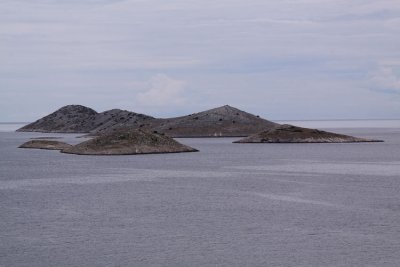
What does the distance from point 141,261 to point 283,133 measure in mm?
156208

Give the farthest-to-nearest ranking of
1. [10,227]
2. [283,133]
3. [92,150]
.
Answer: [283,133] < [92,150] < [10,227]

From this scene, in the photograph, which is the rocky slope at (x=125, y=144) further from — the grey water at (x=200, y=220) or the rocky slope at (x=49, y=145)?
the grey water at (x=200, y=220)

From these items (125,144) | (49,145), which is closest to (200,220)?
(125,144)

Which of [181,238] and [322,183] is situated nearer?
[181,238]

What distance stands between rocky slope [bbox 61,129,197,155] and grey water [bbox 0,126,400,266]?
42994 mm

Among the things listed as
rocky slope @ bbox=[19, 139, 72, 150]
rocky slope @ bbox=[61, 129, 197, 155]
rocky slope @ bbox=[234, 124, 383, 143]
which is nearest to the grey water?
rocky slope @ bbox=[61, 129, 197, 155]

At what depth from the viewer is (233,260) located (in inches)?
1076

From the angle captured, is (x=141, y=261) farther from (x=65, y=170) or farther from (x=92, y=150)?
(x=92, y=150)

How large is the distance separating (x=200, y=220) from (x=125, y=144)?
7995 centimetres

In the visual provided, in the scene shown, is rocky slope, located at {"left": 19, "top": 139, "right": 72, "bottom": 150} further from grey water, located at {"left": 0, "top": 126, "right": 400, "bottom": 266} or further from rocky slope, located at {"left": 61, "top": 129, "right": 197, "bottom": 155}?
grey water, located at {"left": 0, "top": 126, "right": 400, "bottom": 266}

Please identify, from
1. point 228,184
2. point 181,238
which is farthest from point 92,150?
point 181,238

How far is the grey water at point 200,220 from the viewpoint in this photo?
28141mm

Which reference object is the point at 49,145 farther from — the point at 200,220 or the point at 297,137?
the point at 200,220

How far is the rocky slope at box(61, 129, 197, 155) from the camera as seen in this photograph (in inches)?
4540
